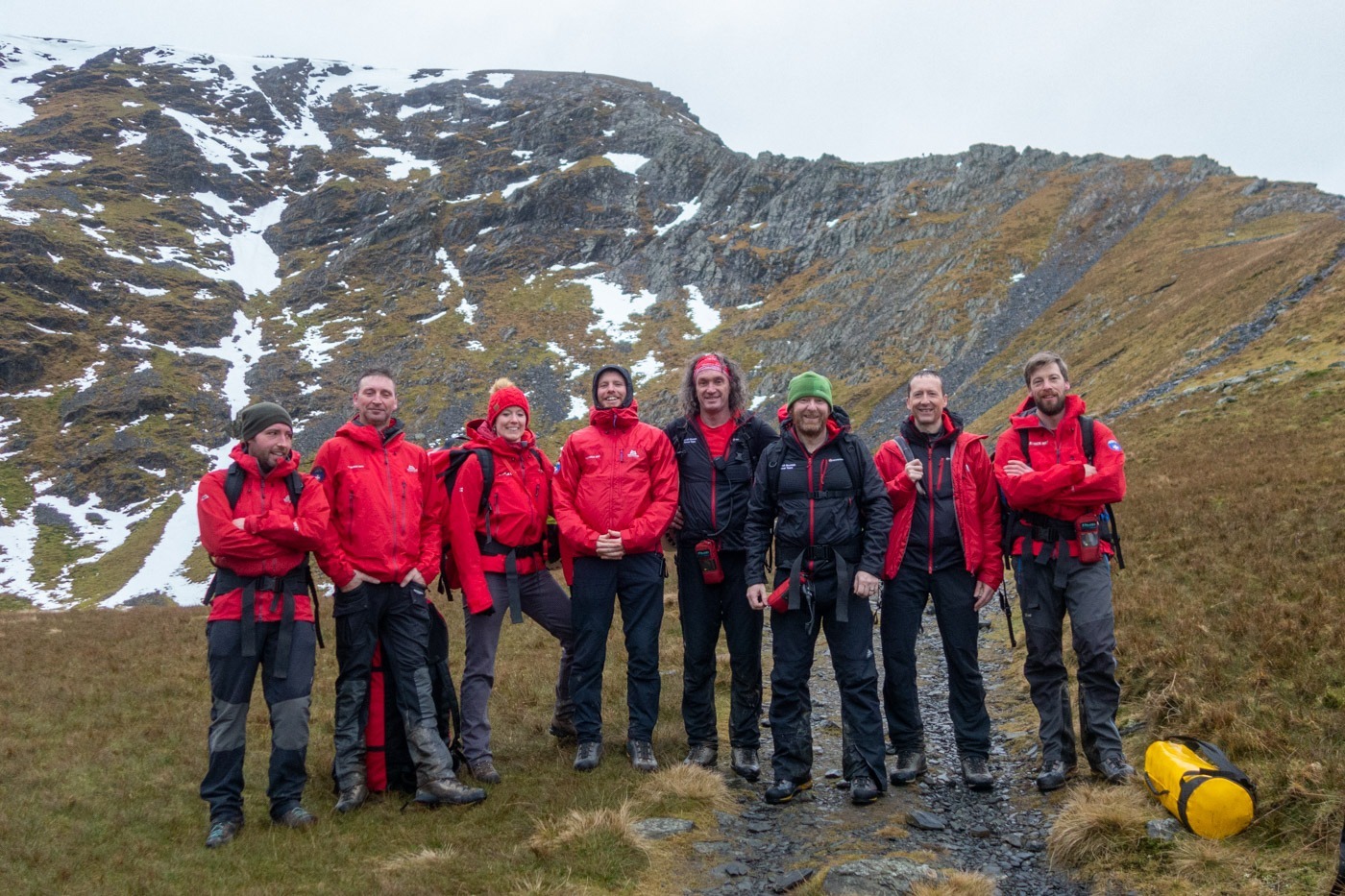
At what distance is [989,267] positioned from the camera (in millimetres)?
71312

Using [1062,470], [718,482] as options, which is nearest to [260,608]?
[718,482]

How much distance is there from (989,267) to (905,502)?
72.0m

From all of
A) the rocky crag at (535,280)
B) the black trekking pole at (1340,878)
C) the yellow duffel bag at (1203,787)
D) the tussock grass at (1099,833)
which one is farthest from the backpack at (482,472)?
the rocky crag at (535,280)

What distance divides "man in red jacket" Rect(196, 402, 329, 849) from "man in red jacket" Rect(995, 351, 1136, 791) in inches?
235

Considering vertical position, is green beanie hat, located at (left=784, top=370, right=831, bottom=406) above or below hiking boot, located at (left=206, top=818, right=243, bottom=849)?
above

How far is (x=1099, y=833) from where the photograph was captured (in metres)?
5.07

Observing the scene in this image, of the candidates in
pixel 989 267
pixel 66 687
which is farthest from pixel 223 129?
pixel 66 687

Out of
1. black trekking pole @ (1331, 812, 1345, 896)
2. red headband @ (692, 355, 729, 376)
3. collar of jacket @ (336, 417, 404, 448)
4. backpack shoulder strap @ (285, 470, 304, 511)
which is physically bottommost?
black trekking pole @ (1331, 812, 1345, 896)

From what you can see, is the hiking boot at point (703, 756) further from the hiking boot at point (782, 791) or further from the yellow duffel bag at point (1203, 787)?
the yellow duffel bag at point (1203, 787)

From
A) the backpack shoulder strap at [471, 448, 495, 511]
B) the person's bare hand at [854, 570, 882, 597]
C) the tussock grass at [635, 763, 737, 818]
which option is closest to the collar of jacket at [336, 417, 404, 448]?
the backpack shoulder strap at [471, 448, 495, 511]

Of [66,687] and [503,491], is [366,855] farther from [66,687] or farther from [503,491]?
[66,687]

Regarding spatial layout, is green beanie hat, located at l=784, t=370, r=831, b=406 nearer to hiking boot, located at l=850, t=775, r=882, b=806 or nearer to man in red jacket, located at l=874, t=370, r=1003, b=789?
man in red jacket, located at l=874, t=370, r=1003, b=789

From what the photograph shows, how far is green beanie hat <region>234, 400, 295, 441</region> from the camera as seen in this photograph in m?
6.36

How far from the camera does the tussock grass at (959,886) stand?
14.8ft
